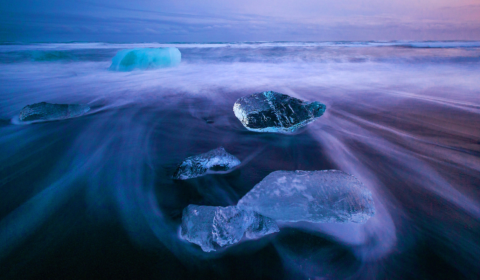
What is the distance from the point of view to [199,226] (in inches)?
44.3

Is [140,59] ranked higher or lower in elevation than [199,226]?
higher

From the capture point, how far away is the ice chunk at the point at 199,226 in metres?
1.09

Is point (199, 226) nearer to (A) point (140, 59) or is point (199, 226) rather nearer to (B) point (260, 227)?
(B) point (260, 227)

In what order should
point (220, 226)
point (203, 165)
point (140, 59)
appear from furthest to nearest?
point (140, 59)
point (203, 165)
point (220, 226)

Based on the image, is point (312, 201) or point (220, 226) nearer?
point (220, 226)

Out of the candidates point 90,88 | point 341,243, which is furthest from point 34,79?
point 341,243

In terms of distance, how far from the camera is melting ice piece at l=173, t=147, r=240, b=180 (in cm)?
164

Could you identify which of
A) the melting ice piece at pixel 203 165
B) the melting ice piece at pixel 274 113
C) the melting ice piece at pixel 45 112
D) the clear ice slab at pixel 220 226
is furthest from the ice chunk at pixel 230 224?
the melting ice piece at pixel 45 112

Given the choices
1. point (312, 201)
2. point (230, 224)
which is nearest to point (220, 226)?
point (230, 224)

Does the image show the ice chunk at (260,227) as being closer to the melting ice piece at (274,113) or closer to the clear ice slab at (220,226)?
the clear ice slab at (220,226)

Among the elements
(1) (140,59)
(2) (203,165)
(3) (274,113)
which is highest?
(1) (140,59)

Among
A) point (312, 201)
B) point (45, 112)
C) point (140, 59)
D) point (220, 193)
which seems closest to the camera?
point (312, 201)

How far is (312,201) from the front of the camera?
1222 mm

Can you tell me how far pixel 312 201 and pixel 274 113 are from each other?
4.94 ft
